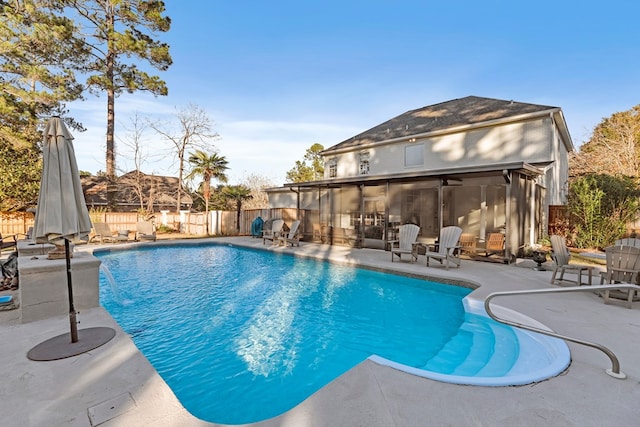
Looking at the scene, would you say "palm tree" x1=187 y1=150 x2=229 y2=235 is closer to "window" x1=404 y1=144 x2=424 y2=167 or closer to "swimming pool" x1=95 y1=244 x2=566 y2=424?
"window" x1=404 y1=144 x2=424 y2=167

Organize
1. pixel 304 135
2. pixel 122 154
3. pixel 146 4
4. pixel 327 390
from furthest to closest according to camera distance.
Result: pixel 304 135, pixel 122 154, pixel 146 4, pixel 327 390

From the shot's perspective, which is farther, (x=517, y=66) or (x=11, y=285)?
(x=517, y=66)

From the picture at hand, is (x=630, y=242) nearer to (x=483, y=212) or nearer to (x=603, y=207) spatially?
(x=603, y=207)

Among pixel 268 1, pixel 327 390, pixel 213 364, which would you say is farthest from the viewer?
pixel 268 1

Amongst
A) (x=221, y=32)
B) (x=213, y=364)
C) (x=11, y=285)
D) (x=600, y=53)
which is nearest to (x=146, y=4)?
(x=221, y=32)

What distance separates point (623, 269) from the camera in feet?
16.1

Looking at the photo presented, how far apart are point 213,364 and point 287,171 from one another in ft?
95.5

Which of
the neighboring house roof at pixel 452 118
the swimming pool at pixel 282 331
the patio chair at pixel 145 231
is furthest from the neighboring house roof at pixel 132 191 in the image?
the swimming pool at pixel 282 331

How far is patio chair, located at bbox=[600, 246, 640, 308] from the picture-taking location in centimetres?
483

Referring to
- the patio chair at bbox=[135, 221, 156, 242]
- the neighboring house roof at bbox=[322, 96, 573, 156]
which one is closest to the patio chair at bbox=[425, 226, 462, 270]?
the neighboring house roof at bbox=[322, 96, 573, 156]

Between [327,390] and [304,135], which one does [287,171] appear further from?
[327,390]

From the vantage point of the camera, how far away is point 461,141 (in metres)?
13.6

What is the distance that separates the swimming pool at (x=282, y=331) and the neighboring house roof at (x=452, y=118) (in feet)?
29.9

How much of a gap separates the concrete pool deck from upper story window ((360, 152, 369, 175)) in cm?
1427
